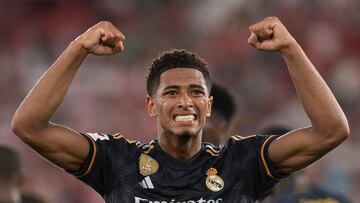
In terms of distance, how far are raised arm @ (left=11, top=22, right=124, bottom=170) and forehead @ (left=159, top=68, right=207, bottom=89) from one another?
356mm

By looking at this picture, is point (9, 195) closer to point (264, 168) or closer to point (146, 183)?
point (146, 183)

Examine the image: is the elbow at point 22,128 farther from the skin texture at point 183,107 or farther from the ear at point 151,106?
the ear at point 151,106

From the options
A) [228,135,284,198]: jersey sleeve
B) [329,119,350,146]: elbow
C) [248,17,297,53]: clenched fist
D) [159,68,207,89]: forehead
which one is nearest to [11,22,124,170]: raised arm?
[159,68,207,89]: forehead

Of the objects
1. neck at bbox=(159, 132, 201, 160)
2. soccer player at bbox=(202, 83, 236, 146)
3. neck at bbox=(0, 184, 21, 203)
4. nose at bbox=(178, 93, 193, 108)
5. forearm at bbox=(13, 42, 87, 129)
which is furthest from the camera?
neck at bbox=(0, 184, 21, 203)

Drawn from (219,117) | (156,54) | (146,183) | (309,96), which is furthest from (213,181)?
(156,54)

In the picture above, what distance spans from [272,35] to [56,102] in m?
1.18

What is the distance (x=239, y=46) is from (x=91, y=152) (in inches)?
394

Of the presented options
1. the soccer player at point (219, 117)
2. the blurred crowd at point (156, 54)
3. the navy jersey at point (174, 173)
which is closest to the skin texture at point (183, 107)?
the navy jersey at point (174, 173)

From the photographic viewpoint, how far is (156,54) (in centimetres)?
1539

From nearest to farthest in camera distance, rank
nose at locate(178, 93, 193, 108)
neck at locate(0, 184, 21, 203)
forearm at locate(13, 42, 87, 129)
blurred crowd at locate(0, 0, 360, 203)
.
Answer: forearm at locate(13, 42, 87, 129) → nose at locate(178, 93, 193, 108) → neck at locate(0, 184, 21, 203) → blurred crowd at locate(0, 0, 360, 203)

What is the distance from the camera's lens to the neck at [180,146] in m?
5.69

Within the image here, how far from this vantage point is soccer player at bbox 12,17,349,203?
540cm

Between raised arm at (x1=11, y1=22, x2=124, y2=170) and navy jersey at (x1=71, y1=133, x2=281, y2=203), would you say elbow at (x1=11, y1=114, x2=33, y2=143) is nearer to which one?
raised arm at (x1=11, y1=22, x2=124, y2=170)

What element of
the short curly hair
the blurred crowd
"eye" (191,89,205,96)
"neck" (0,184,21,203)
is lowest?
"neck" (0,184,21,203)
